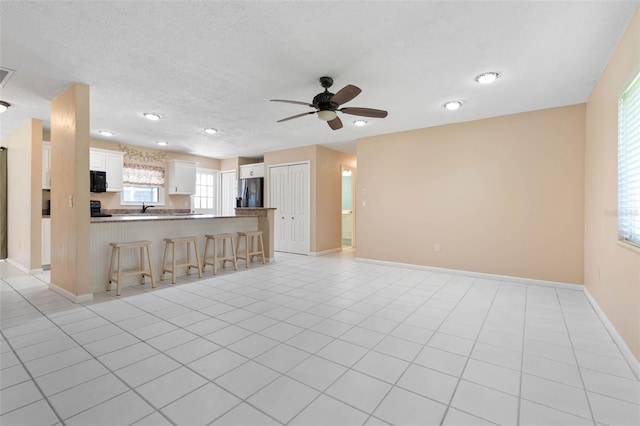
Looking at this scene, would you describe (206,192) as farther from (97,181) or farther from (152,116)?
(152,116)

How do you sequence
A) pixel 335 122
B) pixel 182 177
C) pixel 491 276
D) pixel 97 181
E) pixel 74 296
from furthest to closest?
pixel 182 177, pixel 97 181, pixel 491 276, pixel 335 122, pixel 74 296

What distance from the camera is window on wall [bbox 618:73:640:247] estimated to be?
7.10 feet

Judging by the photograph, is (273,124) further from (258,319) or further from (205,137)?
(258,319)

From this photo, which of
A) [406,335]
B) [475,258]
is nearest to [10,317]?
[406,335]

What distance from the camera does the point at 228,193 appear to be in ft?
28.8

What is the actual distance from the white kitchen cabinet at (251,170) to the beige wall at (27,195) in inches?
167

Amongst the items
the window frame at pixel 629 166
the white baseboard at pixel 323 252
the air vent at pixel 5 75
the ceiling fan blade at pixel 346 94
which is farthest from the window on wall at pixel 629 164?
the air vent at pixel 5 75

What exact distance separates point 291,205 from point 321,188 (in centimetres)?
89

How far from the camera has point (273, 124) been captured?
16.4 feet

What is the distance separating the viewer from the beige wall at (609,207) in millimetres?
2127

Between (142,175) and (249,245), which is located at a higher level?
(142,175)

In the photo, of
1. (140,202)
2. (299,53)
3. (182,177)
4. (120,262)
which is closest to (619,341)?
(299,53)

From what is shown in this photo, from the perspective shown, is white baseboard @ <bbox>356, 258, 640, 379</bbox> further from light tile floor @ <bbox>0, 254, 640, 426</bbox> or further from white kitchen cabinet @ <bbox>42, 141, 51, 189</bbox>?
white kitchen cabinet @ <bbox>42, 141, 51, 189</bbox>

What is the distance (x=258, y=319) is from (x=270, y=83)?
257 cm
